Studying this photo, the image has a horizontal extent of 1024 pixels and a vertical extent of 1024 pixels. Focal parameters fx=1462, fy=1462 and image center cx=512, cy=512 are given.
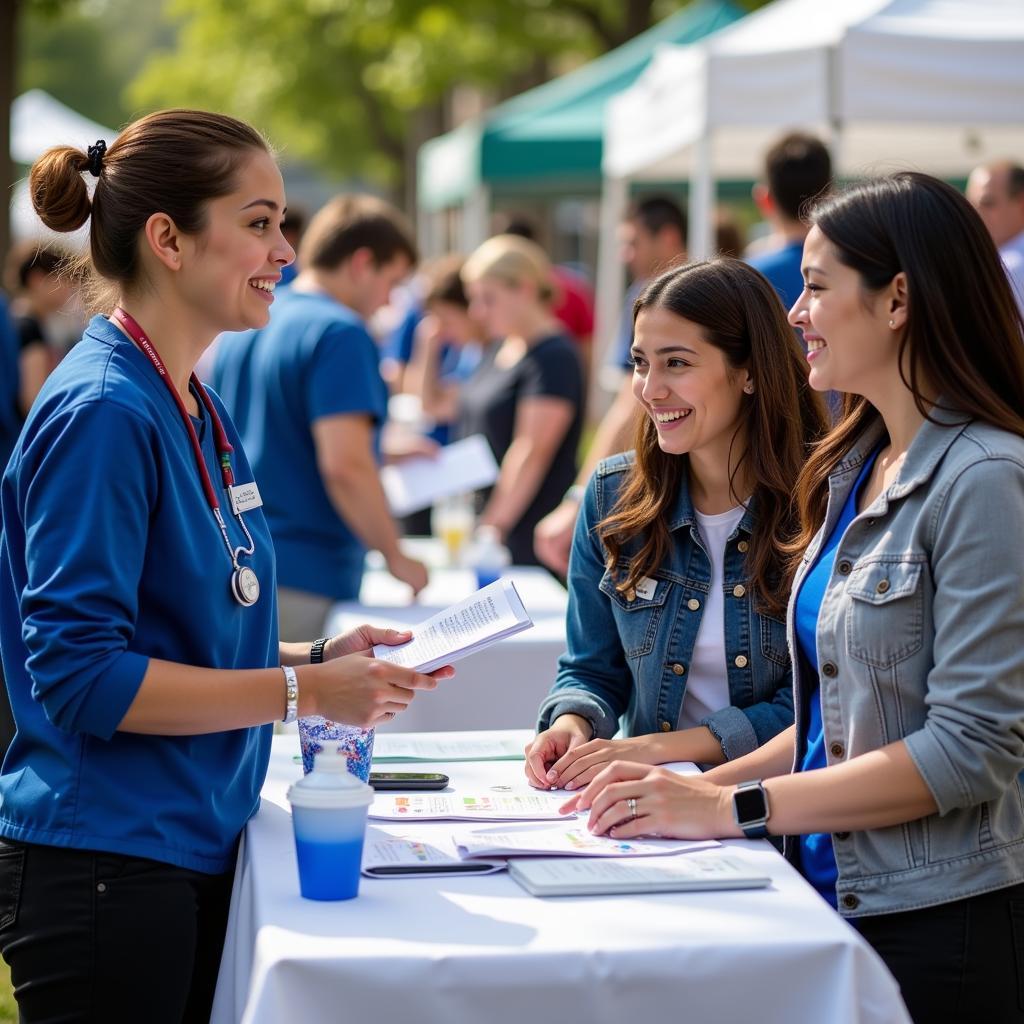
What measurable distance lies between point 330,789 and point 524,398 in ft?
12.7

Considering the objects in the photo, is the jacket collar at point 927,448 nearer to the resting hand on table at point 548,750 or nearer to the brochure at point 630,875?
the brochure at point 630,875

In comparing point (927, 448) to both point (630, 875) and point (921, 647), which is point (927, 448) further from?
point (630, 875)

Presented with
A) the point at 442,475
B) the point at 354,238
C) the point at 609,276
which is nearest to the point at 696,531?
the point at 354,238

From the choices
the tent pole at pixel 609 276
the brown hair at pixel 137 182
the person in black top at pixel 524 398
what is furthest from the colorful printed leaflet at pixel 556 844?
the tent pole at pixel 609 276

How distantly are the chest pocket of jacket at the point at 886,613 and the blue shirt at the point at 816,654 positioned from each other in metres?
0.10

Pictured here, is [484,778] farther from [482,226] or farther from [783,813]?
[482,226]

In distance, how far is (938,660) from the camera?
1.78 m

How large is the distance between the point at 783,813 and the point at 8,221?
34.0ft

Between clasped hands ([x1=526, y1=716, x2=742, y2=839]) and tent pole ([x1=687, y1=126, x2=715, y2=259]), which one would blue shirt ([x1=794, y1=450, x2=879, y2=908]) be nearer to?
clasped hands ([x1=526, y1=716, x2=742, y2=839])

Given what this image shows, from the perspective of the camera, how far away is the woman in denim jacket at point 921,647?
1.76 metres

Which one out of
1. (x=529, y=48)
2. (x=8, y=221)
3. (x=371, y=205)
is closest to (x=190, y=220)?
(x=371, y=205)

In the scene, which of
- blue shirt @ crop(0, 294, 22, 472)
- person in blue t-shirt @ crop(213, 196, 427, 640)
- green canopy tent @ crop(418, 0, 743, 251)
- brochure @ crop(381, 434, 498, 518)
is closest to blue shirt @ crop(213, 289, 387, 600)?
person in blue t-shirt @ crop(213, 196, 427, 640)

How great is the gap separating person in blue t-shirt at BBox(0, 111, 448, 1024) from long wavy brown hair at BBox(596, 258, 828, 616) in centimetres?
60

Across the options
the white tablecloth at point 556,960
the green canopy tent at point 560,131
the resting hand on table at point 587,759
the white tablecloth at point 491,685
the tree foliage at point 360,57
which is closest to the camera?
the white tablecloth at point 556,960
